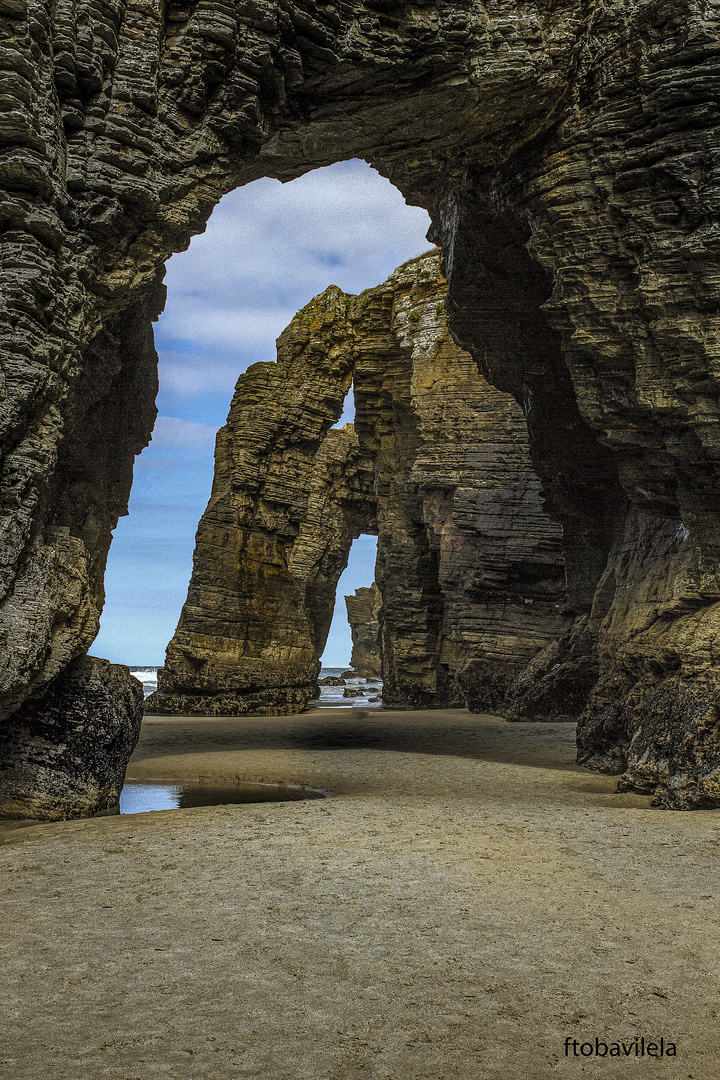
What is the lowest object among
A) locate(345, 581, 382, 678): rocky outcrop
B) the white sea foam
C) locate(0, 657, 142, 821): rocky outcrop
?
the white sea foam

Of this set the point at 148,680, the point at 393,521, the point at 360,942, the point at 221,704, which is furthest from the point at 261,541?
the point at 148,680

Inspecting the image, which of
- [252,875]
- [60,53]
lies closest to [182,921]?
[252,875]

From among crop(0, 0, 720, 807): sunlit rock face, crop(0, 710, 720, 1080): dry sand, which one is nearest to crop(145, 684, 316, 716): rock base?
crop(0, 0, 720, 807): sunlit rock face

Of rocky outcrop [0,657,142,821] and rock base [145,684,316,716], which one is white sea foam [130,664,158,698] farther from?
rocky outcrop [0,657,142,821]

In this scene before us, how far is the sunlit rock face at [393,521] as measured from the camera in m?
21.2

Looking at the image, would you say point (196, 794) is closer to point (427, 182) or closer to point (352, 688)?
point (427, 182)

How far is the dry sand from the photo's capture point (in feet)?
9.45

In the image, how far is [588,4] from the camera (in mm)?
8656

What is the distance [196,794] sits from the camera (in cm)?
891

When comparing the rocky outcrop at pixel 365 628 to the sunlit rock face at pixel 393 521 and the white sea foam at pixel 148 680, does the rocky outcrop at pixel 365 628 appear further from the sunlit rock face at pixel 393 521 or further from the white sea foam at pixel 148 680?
the sunlit rock face at pixel 393 521

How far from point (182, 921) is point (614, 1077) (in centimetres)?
230

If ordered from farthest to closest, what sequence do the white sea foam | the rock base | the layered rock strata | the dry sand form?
the white sea foam
the layered rock strata
the rock base
the dry sand

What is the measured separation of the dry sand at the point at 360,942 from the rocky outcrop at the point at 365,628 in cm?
5478

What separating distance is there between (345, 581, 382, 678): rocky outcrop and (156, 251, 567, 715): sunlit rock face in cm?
3454
